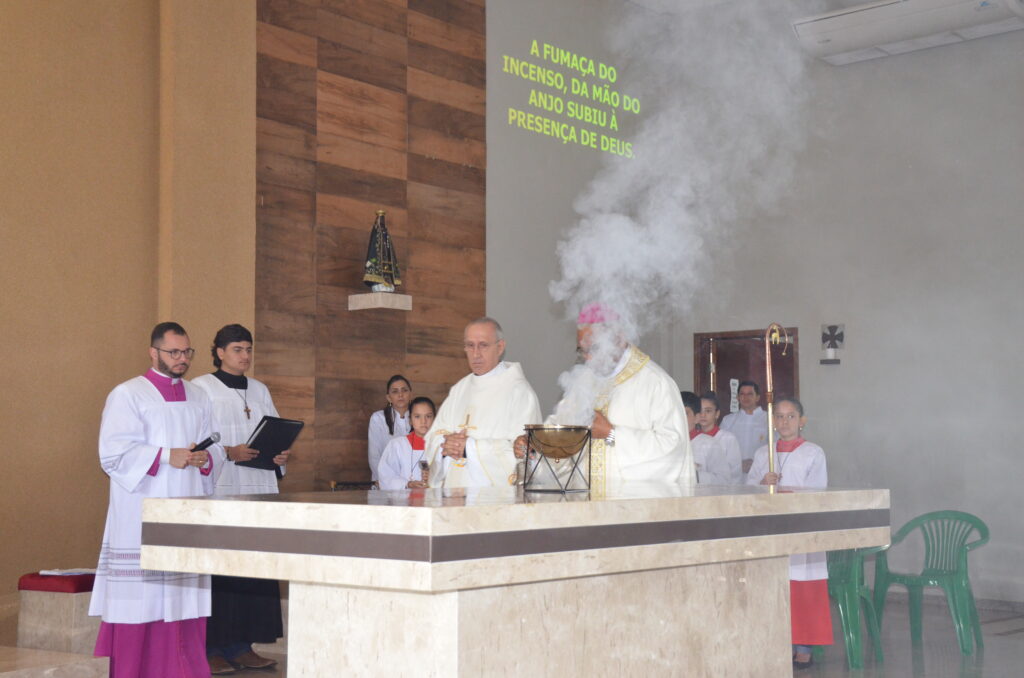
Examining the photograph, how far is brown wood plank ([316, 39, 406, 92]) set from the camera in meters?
6.94

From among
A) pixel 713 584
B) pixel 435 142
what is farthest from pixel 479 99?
pixel 713 584

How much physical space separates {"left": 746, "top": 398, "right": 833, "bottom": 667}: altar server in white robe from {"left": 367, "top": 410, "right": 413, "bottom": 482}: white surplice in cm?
206

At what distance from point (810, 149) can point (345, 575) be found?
7.09 m

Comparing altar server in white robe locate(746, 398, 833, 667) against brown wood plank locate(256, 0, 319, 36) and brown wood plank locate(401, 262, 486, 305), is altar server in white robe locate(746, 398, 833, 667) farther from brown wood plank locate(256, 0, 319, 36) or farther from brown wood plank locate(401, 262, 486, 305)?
brown wood plank locate(256, 0, 319, 36)

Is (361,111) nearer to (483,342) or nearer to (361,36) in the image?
(361,36)

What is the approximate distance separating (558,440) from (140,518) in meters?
2.15

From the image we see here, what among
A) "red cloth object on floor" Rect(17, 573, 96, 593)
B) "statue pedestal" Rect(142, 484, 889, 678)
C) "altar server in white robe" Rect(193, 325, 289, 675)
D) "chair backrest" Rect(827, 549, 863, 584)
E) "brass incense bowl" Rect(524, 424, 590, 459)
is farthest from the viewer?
"chair backrest" Rect(827, 549, 863, 584)

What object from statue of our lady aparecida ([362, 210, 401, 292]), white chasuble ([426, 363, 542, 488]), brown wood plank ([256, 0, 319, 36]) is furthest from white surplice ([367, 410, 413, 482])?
brown wood plank ([256, 0, 319, 36])

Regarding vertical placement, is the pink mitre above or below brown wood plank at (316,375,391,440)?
above

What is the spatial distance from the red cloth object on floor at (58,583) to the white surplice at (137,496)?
0.24 metres

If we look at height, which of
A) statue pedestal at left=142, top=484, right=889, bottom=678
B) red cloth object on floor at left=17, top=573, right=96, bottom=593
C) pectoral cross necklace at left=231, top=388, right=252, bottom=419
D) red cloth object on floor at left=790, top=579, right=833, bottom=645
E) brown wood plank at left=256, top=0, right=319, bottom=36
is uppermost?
brown wood plank at left=256, top=0, right=319, bottom=36

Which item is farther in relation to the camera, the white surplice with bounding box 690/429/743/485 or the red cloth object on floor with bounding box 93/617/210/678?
the white surplice with bounding box 690/429/743/485

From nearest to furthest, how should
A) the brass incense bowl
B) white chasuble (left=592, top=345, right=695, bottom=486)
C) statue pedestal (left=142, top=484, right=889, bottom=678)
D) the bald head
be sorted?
statue pedestal (left=142, top=484, right=889, bottom=678) → the brass incense bowl → white chasuble (left=592, top=345, right=695, bottom=486) → the bald head

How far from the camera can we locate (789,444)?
5836mm
